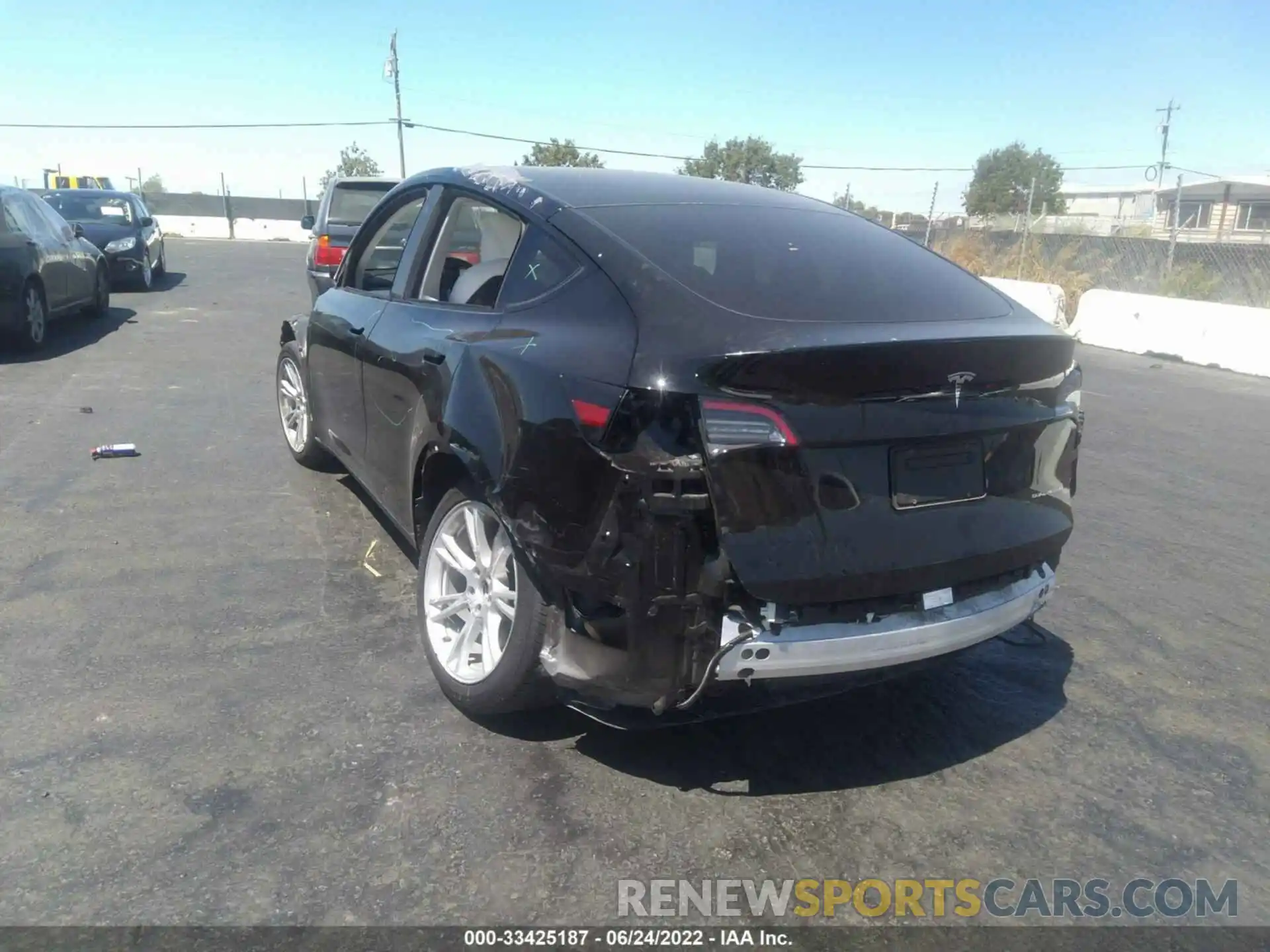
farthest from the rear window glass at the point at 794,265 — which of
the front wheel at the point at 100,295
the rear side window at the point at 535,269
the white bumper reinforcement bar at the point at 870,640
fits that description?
the front wheel at the point at 100,295

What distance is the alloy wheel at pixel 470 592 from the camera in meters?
3.23

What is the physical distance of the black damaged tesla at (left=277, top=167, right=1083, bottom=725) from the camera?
2654 mm

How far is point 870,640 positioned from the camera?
281cm

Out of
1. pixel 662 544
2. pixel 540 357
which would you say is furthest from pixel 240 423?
pixel 662 544

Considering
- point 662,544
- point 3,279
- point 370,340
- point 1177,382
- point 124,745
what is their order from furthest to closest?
point 1177,382 → point 3,279 → point 370,340 → point 124,745 → point 662,544

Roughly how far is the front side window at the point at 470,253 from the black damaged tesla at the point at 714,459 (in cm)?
4

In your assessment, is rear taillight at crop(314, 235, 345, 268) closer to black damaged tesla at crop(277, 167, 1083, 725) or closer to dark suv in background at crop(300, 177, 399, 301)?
dark suv in background at crop(300, 177, 399, 301)

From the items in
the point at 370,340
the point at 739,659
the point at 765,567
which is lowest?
the point at 739,659

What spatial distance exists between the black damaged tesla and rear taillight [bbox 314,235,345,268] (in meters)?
8.33

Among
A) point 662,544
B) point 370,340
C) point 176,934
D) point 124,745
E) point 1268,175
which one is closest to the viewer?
point 176,934

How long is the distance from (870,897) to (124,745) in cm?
224

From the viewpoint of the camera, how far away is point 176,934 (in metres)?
2.44

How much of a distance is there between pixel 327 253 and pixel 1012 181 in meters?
61.7

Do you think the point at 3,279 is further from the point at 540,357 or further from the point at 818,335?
the point at 818,335
